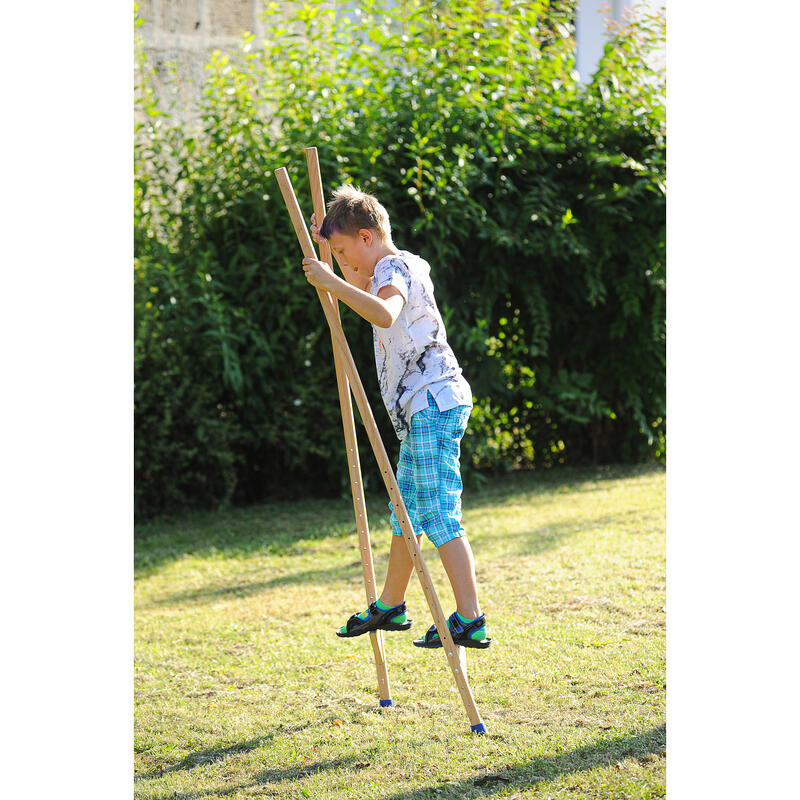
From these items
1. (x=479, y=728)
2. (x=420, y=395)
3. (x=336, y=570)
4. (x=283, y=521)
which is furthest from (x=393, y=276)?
(x=283, y=521)

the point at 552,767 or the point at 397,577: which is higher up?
the point at 397,577

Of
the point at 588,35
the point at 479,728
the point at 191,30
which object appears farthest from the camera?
the point at 588,35

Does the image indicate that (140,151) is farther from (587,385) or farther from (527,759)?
(527,759)

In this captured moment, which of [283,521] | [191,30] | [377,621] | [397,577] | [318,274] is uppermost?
[191,30]

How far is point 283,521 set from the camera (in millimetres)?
6250

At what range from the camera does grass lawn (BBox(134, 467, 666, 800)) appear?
2.57m

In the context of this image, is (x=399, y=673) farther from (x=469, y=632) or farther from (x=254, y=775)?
(x=254, y=775)

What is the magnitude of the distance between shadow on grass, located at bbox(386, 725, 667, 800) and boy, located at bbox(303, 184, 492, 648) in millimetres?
395

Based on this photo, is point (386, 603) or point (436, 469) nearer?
point (436, 469)

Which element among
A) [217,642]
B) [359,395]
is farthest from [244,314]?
[359,395]

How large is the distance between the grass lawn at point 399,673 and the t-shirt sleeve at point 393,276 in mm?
1280

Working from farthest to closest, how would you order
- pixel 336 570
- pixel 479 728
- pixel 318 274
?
pixel 336 570, pixel 479 728, pixel 318 274

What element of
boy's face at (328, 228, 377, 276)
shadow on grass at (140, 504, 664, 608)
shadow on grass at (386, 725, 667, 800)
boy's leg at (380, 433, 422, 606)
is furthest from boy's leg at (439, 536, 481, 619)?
shadow on grass at (140, 504, 664, 608)

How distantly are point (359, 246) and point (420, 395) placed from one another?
48 cm
